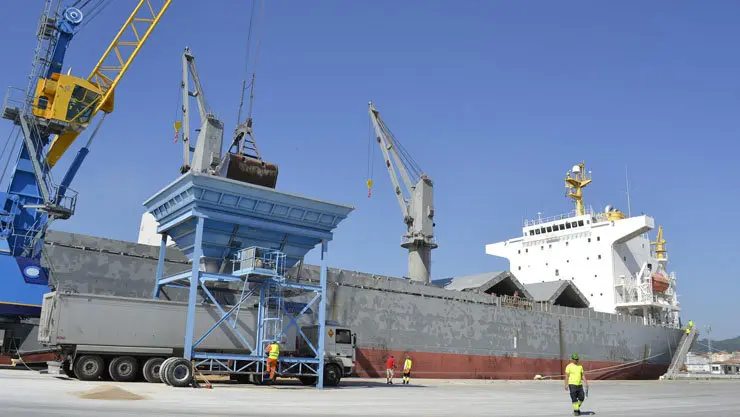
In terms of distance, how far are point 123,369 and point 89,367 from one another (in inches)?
42.6

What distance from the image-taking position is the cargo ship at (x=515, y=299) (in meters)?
27.9

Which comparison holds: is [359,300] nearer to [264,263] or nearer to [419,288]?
[419,288]

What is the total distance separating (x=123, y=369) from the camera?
2020cm

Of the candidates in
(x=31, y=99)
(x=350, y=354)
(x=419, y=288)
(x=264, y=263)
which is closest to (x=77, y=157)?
(x=31, y=99)

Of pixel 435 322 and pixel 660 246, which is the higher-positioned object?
pixel 660 246

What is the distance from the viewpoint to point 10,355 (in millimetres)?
23703

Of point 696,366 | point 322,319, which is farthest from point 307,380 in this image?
point 696,366

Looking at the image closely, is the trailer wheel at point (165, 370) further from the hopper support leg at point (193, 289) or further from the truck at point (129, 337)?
the hopper support leg at point (193, 289)

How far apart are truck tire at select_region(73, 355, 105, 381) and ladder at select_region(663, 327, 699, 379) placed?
47.4 meters

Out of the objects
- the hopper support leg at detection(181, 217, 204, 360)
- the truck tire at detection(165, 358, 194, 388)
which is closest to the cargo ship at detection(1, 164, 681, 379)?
the hopper support leg at detection(181, 217, 204, 360)

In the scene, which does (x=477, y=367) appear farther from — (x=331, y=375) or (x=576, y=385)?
(x=576, y=385)

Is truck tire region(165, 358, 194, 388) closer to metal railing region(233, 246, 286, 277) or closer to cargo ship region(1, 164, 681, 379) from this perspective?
metal railing region(233, 246, 286, 277)

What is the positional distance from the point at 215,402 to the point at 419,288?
24773 millimetres

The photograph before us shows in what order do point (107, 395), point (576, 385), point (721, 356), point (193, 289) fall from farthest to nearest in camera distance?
point (721, 356) < point (193, 289) < point (107, 395) < point (576, 385)
